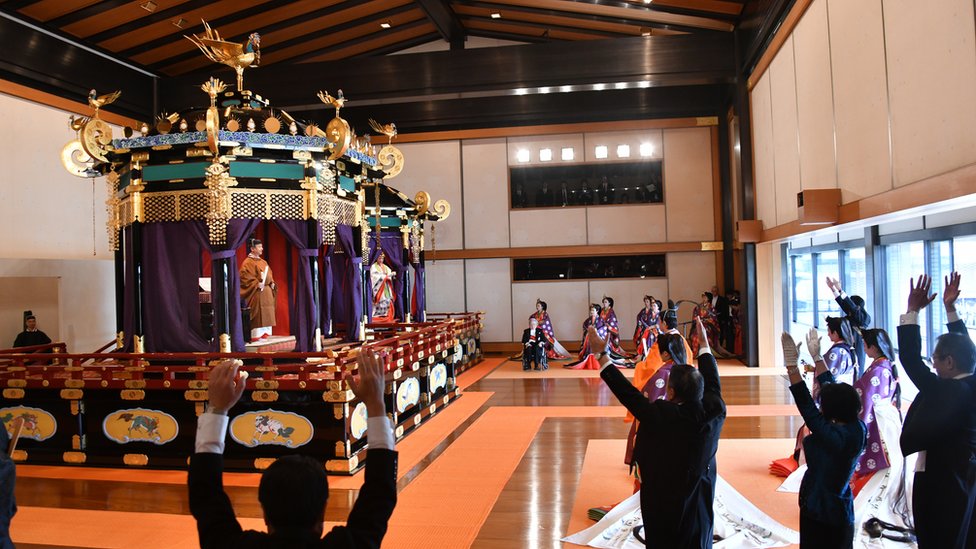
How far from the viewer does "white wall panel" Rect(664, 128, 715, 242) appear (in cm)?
1356

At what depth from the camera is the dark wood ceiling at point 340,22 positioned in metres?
9.90

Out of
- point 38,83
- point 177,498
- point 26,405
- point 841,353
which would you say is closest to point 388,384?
point 177,498

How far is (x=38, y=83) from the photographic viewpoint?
9.70 meters

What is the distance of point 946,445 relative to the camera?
2.50 m

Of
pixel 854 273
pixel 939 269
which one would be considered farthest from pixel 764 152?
pixel 939 269

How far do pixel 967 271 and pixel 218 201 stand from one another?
682 cm

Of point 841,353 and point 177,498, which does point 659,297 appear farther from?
point 177,498

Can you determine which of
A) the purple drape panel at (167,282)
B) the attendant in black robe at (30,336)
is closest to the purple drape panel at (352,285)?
the purple drape panel at (167,282)

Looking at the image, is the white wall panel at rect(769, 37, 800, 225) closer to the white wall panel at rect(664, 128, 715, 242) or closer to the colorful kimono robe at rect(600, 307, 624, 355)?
the colorful kimono robe at rect(600, 307, 624, 355)

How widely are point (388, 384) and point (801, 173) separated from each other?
510cm

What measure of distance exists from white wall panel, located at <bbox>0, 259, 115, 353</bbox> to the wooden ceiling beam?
6.70m

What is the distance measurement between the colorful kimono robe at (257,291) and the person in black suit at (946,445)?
609 cm

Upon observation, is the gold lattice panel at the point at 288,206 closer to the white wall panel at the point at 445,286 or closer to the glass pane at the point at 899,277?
the glass pane at the point at 899,277

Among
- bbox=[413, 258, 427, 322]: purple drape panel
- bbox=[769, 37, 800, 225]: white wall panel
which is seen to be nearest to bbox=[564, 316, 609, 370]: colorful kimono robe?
bbox=[413, 258, 427, 322]: purple drape panel
